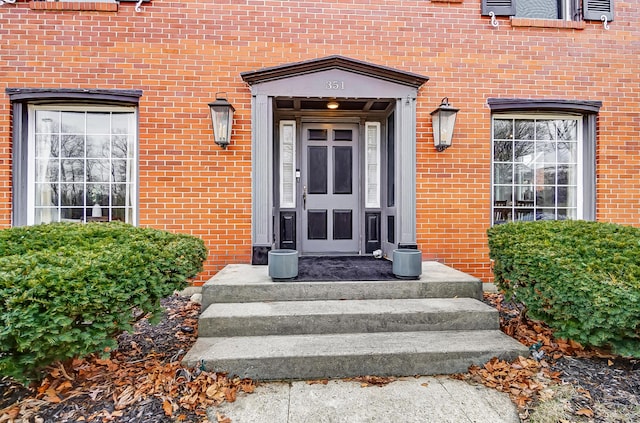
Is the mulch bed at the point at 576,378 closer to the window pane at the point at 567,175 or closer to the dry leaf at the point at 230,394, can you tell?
the dry leaf at the point at 230,394

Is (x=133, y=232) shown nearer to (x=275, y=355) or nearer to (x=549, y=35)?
(x=275, y=355)

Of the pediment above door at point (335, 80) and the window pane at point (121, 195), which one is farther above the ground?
the pediment above door at point (335, 80)

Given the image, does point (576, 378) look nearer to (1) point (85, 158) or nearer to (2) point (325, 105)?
(2) point (325, 105)

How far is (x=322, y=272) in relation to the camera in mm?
3859

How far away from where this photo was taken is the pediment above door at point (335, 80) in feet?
13.9

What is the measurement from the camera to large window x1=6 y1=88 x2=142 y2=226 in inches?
173

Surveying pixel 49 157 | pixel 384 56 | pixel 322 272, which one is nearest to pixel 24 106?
pixel 49 157

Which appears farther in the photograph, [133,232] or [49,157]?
[49,157]

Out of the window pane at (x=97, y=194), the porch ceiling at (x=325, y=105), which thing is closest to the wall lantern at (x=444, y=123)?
the porch ceiling at (x=325, y=105)

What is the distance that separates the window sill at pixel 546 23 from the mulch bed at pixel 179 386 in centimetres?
425

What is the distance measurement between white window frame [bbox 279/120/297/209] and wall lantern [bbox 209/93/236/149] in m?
1.04

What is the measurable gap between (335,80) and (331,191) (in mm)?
1682

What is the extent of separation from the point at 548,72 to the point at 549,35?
20.7 inches

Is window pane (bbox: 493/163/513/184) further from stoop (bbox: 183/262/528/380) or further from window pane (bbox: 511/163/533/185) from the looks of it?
stoop (bbox: 183/262/528/380)
